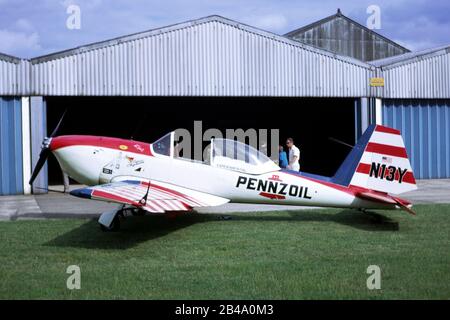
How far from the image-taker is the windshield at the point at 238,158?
992 centimetres

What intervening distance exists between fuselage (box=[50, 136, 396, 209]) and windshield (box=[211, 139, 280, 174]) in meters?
0.10

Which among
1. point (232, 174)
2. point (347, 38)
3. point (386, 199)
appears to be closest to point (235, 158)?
point (232, 174)

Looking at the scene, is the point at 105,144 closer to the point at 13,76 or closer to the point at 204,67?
the point at 13,76

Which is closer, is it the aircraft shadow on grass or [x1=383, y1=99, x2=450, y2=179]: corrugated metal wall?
the aircraft shadow on grass

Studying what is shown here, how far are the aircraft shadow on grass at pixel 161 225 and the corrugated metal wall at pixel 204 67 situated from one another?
701cm

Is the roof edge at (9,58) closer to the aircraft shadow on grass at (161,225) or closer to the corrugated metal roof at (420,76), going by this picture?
the aircraft shadow on grass at (161,225)

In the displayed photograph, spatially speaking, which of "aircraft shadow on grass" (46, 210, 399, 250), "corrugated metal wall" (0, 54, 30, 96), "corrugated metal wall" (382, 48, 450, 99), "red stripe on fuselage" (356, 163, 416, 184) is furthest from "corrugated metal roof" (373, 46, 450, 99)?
"corrugated metal wall" (0, 54, 30, 96)

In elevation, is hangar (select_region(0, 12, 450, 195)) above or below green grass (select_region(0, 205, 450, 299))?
above

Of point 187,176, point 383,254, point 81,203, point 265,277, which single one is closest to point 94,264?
point 265,277

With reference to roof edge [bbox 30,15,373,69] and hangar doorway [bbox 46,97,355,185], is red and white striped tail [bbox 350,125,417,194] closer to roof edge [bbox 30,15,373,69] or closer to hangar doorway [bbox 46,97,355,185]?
roof edge [bbox 30,15,373,69]

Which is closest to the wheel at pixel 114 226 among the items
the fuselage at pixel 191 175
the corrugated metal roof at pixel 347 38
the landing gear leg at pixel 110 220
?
the landing gear leg at pixel 110 220

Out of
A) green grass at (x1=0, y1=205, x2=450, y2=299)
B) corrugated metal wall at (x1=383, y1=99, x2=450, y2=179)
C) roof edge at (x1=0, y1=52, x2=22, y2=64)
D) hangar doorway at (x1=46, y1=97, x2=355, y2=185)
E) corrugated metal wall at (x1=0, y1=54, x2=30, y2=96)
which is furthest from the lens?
hangar doorway at (x1=46, y1=97, x2=355, y2=185)

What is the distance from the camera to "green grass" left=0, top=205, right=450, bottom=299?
5.89 m

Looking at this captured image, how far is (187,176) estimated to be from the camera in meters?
10.1
